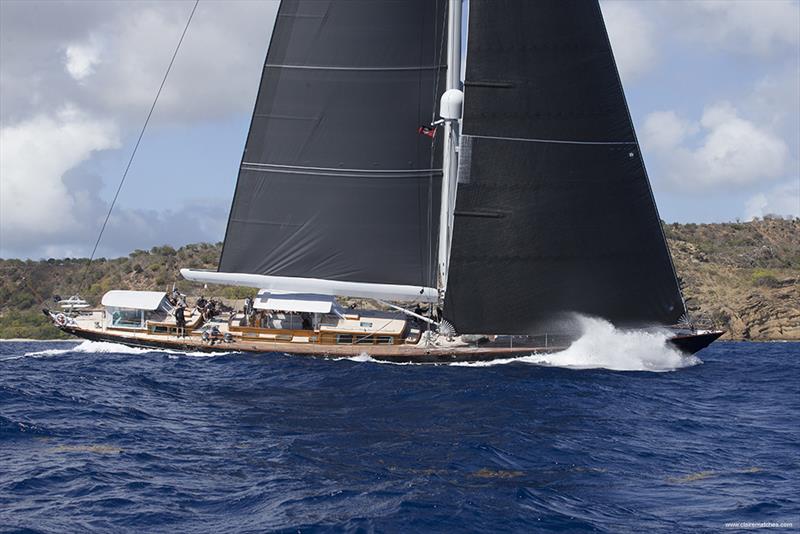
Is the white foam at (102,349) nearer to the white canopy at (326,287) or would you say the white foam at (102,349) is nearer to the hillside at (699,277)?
the white canopy at (326,287)

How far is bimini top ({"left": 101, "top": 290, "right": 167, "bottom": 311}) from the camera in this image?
35.7m

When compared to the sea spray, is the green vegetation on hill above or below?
above

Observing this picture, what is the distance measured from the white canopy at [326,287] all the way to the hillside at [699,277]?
70.4 feet

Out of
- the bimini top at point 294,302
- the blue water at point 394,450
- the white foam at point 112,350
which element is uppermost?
the bimini top at point 294,302

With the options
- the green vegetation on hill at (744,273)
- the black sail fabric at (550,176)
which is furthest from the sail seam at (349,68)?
the green vegetation on hill at (744,273)

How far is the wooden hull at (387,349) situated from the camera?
31.3 metres

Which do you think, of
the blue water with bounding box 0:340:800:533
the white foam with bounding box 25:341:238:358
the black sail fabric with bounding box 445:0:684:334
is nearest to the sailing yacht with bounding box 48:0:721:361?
the black sail fabric with bounding box 445:0:684:334

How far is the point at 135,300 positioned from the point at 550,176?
15432 mm

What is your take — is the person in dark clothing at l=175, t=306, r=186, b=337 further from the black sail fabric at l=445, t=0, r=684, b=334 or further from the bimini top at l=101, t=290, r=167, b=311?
the black sail fabric at l=445, t=0, r=684, b=334

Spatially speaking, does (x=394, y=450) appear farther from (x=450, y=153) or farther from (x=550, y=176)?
(x=450, y=153)

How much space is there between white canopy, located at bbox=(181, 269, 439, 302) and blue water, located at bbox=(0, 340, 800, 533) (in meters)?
4.50

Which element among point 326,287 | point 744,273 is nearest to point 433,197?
point 326,287

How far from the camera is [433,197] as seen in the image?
34.2 m

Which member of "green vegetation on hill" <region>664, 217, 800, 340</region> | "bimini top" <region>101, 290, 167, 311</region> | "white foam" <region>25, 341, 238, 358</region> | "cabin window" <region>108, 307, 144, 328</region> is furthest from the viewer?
"green vegetation on hill" <region>664, 217, 800, 340</region>
